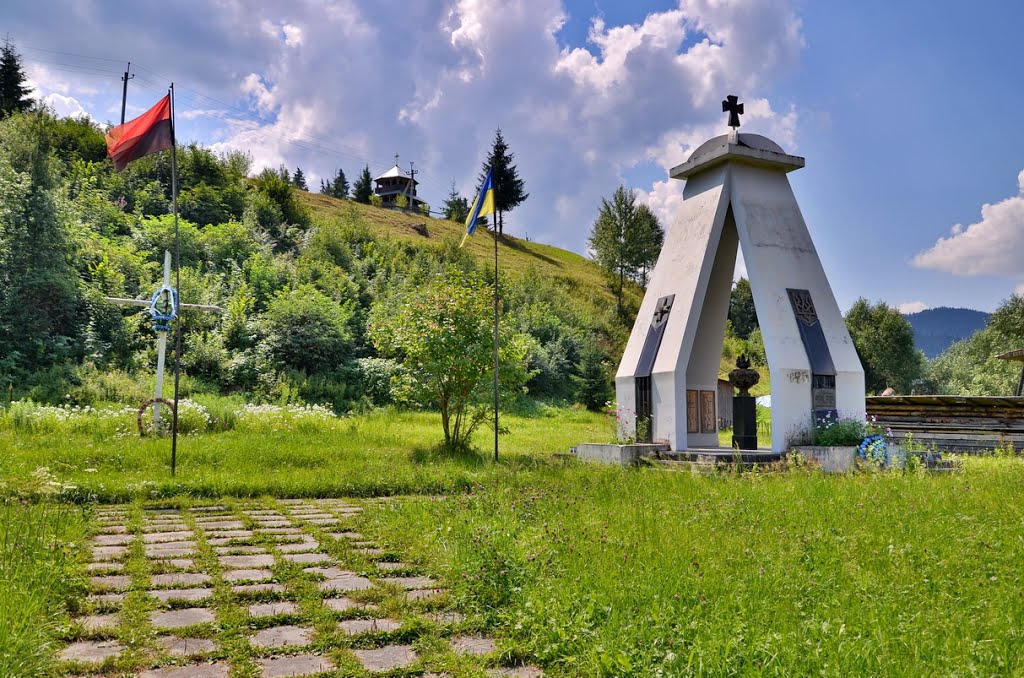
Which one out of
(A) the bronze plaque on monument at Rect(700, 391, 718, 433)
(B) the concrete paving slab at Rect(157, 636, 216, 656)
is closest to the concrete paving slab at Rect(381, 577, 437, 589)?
(B) the concrete paving slab at Rect(157, 636, 216, 656)

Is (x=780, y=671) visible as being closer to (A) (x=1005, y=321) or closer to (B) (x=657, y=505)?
(B) (x=657, y=505)

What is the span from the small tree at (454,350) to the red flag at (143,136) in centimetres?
513

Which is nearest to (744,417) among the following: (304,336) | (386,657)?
(386,657)

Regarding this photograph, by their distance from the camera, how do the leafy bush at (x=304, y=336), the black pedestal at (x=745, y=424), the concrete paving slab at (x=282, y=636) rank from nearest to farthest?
the concrete paving slab at (x=282, y=636)
the black pedestal at (x=745, y=424)
the leafy bush at (x=304, y=336)

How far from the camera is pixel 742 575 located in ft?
13.2

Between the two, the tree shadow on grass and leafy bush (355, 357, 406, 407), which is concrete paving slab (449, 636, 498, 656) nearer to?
the tree shadow on grass

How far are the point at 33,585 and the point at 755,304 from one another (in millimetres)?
9741

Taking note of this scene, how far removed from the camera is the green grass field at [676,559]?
3.04 metres

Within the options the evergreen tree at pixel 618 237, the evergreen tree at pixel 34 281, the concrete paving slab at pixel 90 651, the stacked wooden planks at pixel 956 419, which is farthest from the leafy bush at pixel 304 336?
the evergreen tree at pixel 618 237

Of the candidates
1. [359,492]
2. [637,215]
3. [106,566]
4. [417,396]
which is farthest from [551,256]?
[106,566]

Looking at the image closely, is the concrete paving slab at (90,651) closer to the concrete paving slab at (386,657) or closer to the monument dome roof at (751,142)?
the concrete paving slab at (386,657)

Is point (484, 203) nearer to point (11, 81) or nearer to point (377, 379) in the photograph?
point (377, 379)

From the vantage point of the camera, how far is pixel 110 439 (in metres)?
11.6

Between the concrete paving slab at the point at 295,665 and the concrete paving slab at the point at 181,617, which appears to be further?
the concrete paving slab at the point at 181,617
